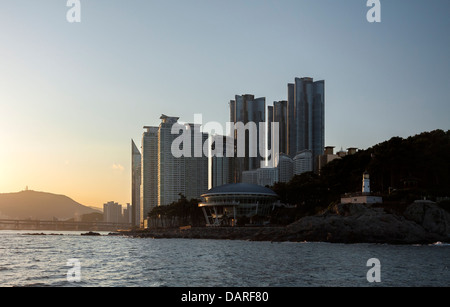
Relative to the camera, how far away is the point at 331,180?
15000cm

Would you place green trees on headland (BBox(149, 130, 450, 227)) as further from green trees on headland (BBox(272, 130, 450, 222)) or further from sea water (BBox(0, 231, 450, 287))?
sea water (BBox(0, 231, 450, 287))

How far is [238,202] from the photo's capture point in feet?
603

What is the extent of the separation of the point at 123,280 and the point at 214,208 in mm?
149914

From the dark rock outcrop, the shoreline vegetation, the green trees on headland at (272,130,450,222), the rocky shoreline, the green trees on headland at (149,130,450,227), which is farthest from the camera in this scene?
the green trees on headland at (272,130,450,222)

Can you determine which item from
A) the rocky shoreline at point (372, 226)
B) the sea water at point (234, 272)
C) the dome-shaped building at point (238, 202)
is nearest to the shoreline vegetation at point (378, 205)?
the rocky shoreline at point (372, 226)

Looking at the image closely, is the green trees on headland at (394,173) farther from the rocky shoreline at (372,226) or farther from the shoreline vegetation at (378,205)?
the rocky shoreline at (372,226)

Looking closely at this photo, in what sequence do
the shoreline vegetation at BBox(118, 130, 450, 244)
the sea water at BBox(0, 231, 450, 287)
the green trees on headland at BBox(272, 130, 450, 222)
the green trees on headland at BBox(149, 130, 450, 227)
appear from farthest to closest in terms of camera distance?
the green trees on headland at BBox(272, 130, 450, 222)
the green trees on headland at BBox(149, 130, 450, 227)
the shoreline vegetation at BBox(118, 130, 450, 244)
the sea water at BBox(0, 231, 450, 287)

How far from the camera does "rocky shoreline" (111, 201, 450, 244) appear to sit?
105m

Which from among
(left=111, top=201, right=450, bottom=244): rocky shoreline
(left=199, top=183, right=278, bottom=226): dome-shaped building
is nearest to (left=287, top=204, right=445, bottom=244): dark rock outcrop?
(left=111, top=201, right=450, bottom=244): rocky shoreline

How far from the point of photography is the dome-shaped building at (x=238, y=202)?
184 meters

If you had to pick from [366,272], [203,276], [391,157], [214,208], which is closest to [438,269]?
[366,272]

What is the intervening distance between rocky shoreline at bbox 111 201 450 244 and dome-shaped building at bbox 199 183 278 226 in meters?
61.2

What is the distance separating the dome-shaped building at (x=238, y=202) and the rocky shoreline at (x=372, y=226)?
6117 cm
